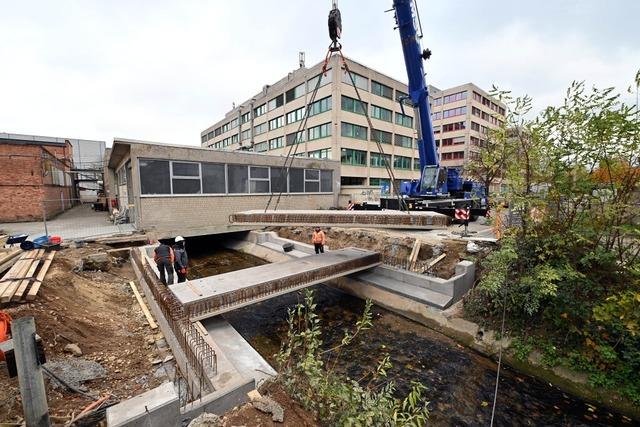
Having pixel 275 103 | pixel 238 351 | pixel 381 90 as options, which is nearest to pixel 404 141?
pixel 381 90

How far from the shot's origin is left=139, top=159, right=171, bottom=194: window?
12.8 metres

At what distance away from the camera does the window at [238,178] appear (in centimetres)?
1557

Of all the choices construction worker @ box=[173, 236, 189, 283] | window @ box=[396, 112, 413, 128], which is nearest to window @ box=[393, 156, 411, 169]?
window @ box=[396, 112, 413, 128]

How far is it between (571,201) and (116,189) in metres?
27.6

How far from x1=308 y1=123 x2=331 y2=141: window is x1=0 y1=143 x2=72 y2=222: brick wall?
2172 cm

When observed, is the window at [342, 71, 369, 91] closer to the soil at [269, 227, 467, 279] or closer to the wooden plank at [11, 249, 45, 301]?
the soil at [269, 227, 467, 279]

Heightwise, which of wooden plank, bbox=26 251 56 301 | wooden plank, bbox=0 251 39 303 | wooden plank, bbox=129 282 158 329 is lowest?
wooden plank, bbox=129 282 158 329

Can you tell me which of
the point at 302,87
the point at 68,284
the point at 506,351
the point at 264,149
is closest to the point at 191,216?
the point at 68,284

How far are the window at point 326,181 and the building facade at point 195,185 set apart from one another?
1.93 meters

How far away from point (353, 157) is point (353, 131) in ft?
8.87

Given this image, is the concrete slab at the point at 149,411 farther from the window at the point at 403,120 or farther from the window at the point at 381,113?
the window at the point at 403,120

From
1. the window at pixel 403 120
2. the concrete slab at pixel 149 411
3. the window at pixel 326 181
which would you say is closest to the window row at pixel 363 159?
the window at pixel 403 120

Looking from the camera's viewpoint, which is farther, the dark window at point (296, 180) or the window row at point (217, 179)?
the dark window at point (296, 180)

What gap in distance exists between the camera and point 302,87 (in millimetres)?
32125
